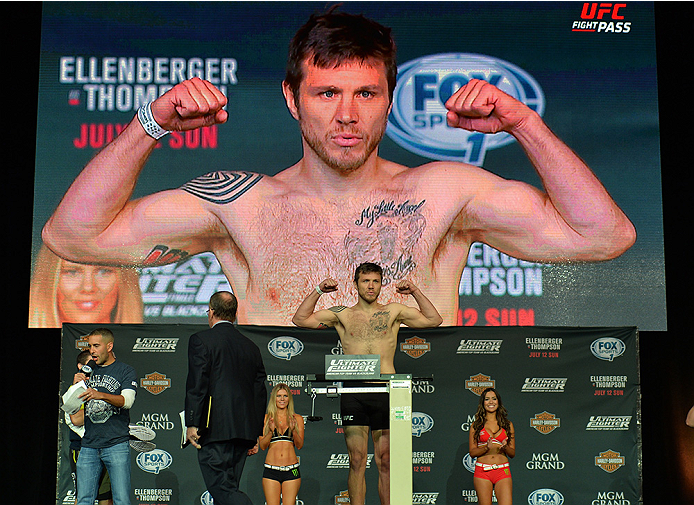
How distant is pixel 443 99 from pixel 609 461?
10.8 feet

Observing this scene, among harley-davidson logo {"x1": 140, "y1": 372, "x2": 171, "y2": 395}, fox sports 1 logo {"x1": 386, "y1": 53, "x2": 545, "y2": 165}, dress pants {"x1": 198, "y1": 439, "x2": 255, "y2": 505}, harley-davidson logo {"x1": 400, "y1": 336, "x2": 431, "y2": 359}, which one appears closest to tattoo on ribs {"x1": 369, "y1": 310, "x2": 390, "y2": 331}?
harley-davidson logo {"x1": 400, "y1": 336, "x2": 431, "y2": 359}

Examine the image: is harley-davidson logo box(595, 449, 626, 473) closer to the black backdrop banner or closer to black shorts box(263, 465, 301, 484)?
the black backdrop banner

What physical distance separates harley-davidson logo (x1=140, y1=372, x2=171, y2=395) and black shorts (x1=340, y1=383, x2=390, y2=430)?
1634 mm

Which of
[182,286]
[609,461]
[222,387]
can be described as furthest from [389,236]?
[222,387]

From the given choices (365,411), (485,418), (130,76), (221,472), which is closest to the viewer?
(221,472)

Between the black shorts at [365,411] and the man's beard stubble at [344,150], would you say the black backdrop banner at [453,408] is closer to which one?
the black shorts at [365,411]

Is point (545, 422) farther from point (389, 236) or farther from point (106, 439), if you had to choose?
point (106, 439)

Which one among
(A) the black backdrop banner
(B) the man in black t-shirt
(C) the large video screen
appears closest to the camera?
(B) the man in black t-shirt

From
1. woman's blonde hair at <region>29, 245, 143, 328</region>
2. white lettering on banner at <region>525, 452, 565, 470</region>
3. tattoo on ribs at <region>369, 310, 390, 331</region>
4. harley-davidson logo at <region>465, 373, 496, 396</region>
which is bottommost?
white lettering on banner at <region>525, 452, 565, 470</region>

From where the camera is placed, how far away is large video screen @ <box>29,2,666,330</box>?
6680mm

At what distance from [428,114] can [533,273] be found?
166 centimetres

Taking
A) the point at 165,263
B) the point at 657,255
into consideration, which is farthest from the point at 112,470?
the point at 657,255

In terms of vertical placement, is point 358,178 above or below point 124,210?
above

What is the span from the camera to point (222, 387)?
4.30m
